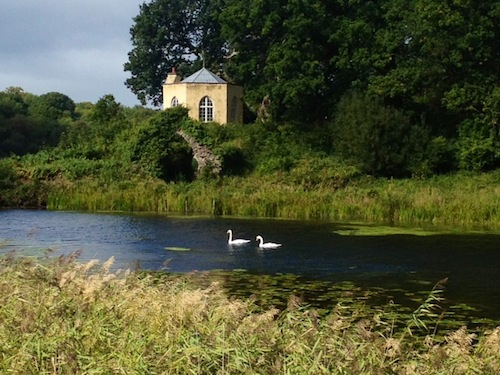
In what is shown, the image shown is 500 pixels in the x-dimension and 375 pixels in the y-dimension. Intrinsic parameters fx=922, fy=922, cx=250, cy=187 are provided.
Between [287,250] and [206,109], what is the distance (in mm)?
28754

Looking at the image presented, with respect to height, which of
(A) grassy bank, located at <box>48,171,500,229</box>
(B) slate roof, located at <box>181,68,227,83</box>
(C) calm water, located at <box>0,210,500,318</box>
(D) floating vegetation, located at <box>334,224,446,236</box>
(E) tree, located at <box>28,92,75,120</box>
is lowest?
(C) calm water, located at <box>0,210,500,318</box>

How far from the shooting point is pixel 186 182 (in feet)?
146

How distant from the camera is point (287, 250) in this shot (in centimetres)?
2505

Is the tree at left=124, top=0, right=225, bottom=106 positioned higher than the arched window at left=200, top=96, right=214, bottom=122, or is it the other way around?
the tree at left=124, top=0, right=225, bottom=106

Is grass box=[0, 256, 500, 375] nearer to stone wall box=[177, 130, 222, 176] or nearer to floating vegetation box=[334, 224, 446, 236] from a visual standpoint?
floating vegetation box=[334, 224, 446, 236]

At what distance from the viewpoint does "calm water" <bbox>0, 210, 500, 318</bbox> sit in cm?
2014

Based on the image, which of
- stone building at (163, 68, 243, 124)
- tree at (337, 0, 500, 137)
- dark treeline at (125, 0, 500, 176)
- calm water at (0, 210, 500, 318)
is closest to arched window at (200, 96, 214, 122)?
stone building at (163, 68, 243, 124)

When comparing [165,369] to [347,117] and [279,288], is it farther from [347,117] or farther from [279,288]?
[347,117]

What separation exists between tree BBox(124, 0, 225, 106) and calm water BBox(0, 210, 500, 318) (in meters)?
30.4

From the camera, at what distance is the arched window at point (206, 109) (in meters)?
52.8

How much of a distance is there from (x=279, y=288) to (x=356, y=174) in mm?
25917

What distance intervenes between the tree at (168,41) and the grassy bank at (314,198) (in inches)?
821

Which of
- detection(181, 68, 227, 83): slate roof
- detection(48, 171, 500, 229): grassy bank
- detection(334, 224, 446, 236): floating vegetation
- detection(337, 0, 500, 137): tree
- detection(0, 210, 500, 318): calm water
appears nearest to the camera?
detection(0, 210, 500, 318): calm water

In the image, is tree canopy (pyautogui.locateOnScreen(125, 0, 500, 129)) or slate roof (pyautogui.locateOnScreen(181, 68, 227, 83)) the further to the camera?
slate roof (pyautogui.locateOnScreen(181, 68, 227, 83))
